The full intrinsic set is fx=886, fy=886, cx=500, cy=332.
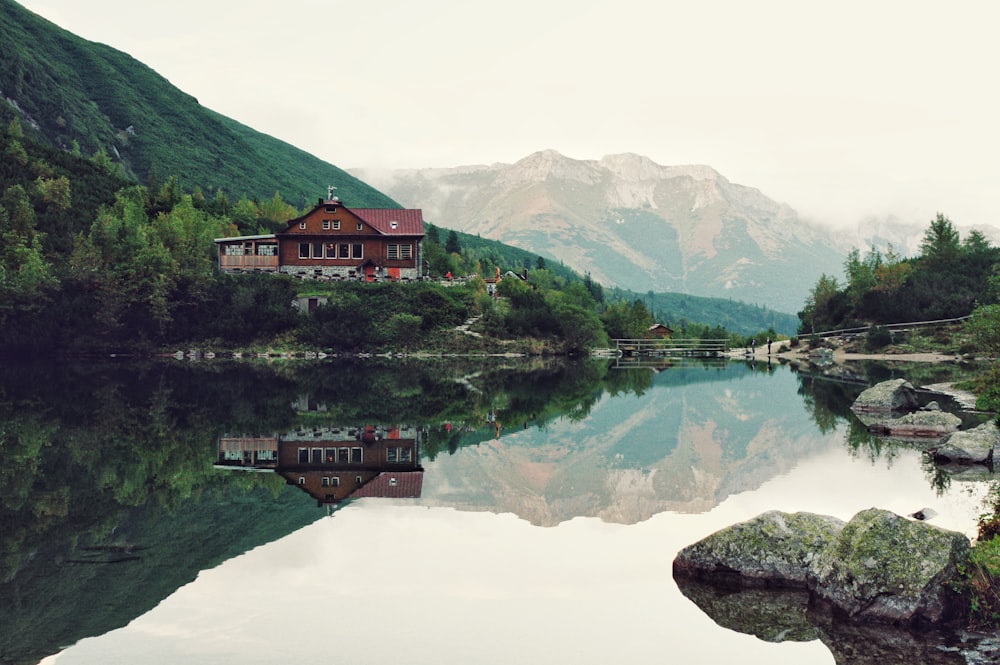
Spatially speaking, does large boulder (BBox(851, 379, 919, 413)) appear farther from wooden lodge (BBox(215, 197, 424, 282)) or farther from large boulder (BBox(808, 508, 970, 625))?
wooden lodge (BBox(215, 197, 424, 282))

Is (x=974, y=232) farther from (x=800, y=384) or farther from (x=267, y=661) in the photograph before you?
(x=267, y=661)

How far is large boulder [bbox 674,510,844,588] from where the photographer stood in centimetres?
1258

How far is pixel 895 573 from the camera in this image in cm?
1111

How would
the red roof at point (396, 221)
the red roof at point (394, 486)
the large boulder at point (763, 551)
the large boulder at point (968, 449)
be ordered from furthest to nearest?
the red roof at point (396, 221), the large boulder at point (968, 449), the red roof at point (394, 486), the large boulder at point (763, 551)

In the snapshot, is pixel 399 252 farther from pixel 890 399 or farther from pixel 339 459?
pixel 339 459

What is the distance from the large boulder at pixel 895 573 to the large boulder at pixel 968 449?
11.9 metres

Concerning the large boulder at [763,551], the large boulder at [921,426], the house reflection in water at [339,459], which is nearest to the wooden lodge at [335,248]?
the house reflection in water at [339,459]

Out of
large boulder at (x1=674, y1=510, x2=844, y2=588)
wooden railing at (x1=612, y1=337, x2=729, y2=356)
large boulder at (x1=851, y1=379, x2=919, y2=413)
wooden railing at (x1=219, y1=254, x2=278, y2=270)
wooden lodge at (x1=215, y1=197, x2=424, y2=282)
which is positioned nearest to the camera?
large boulder at (x1=674, y1=510, x2=844, y2=588)

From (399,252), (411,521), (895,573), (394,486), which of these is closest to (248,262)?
(399,252)

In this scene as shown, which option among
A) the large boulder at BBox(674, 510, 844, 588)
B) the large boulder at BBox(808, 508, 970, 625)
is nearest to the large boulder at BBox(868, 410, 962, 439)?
the large boulder at BBox(674, 510, 844, 588)

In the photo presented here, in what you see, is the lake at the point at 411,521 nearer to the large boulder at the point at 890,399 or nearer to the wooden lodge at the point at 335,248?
the large boulder at the point at 890,399

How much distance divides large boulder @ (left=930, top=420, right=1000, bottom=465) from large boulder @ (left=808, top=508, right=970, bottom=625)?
11.9 m

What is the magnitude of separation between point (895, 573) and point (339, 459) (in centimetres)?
1516

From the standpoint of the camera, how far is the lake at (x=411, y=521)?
10594 millimetres
